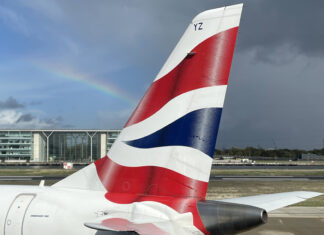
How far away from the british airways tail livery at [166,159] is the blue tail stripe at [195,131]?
2 centimetres

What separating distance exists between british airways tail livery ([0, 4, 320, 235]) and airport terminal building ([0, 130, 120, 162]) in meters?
130

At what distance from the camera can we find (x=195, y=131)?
22.7 ft

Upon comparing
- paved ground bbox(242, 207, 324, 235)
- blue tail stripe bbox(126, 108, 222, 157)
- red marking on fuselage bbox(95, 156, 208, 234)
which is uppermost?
blue tail stripe bbox(126, 108, 222, 157)

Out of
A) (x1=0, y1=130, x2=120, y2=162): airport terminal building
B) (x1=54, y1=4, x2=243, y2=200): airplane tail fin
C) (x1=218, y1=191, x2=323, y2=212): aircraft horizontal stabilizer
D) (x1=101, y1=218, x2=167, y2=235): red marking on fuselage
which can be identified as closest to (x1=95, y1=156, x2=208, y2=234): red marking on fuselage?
(x1=54, y1=4, x2=243, y2=200): airplane tail fin

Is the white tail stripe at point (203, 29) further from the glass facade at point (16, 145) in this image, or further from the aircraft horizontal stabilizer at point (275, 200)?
the glass facade at point (16, 145)

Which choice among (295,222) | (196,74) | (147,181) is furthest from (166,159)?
(295,222)

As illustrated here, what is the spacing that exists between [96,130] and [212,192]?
108 metres

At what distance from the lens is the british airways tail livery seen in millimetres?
6746

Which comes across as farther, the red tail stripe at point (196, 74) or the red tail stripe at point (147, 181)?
the red tail stripe at point (196, 74)

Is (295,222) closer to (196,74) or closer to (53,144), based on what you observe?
(196,74)

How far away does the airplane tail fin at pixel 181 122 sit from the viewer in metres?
6.86

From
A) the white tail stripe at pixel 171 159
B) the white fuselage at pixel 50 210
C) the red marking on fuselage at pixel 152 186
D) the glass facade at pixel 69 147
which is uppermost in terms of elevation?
the glass facade at pixel 69 147

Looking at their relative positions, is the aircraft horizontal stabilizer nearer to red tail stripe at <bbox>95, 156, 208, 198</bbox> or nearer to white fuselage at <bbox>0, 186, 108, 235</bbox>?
red tail stripe at <bbox>95, 156, 208, 198</bbox>

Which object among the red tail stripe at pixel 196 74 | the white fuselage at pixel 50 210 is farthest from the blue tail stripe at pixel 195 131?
the white fuselage at pixel 50 210
